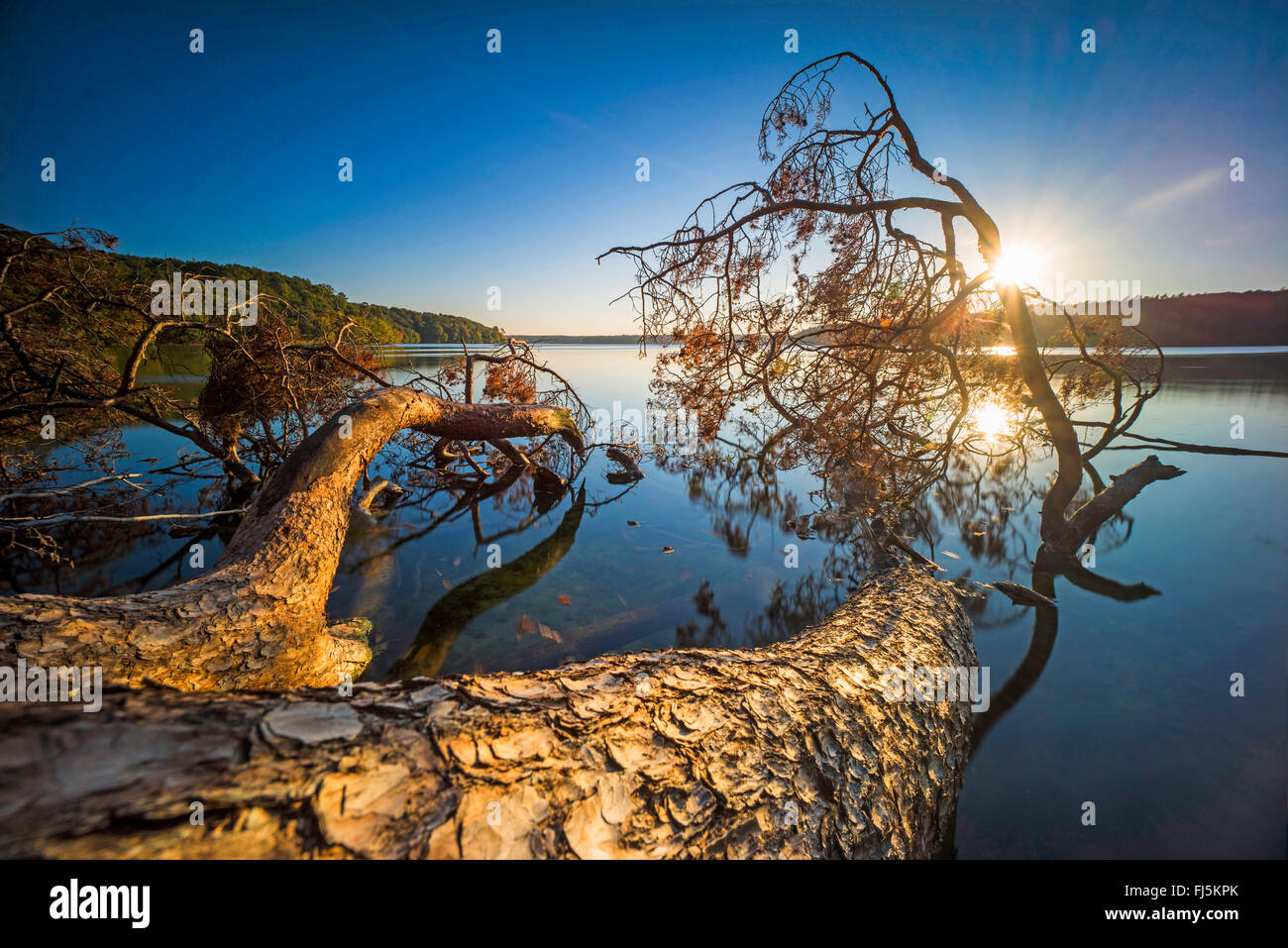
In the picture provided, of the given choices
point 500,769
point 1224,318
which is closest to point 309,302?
point 500,769

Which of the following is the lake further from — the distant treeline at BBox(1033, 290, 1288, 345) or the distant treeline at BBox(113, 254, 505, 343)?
the distant treeline at BBox(1033, 290, 1288, 345)

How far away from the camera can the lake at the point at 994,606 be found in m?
2.21

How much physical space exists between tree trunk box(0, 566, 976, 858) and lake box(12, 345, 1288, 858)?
1220 millimetres

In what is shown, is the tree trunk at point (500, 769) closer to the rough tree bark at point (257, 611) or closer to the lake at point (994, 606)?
the rough tree bark at point (257, 611)

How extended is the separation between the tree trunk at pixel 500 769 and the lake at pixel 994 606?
1.22 m

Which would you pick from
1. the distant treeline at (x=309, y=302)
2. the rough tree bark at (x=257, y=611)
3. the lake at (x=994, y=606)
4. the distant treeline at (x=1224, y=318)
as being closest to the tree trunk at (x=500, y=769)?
the rough tree bark at (x=257, y=611)

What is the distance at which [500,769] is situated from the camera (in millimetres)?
965

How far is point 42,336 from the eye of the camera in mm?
→ 4934

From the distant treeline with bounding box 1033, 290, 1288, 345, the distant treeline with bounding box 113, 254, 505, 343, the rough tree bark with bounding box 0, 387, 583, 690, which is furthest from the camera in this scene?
the distant treeline with bounding box 1033, 290, 1288, 345

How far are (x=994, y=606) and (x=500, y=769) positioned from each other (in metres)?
4.54

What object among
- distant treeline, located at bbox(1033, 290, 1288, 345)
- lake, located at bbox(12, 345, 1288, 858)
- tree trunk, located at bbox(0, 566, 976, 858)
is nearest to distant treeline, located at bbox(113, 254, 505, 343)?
lake, located at bbox(12, 345, 1288, 858)

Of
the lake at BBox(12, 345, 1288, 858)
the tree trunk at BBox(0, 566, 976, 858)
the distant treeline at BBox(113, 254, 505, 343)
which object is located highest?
the distant treeline at BBox(113, 254, 505, 343)

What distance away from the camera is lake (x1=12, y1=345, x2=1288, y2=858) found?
2215 mm
